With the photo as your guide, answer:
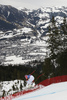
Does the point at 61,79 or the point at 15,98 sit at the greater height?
the point at 61,79

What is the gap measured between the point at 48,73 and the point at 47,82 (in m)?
24.1

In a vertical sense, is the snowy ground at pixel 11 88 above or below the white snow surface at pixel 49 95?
above

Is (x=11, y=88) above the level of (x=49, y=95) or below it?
above

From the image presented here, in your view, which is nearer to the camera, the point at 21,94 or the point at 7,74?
the point at 21,94

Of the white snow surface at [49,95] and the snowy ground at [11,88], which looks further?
the snowy ground at [11,88]

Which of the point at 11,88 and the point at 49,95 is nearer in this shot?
the point at 49,95

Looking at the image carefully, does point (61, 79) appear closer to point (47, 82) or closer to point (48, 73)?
point (47, 82)

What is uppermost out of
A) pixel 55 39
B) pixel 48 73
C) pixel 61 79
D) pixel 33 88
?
pixel 55 39

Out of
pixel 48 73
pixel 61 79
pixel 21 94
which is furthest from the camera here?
pixel 48 73

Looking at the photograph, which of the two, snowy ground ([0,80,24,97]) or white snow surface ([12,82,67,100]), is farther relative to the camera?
snowy ground ([0,80,24,97])

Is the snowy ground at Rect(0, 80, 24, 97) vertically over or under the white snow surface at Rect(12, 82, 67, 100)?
over

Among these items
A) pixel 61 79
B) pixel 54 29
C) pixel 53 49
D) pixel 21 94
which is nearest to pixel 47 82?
pixel 61 79

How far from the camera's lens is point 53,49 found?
34094 millimetres

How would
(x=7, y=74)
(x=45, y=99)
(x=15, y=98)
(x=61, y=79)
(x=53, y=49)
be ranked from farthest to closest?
(x=7, y=74) < (x=53, y=49) < (x=61, y=79) < (x=15, y=98) < (x=45, y=99)
